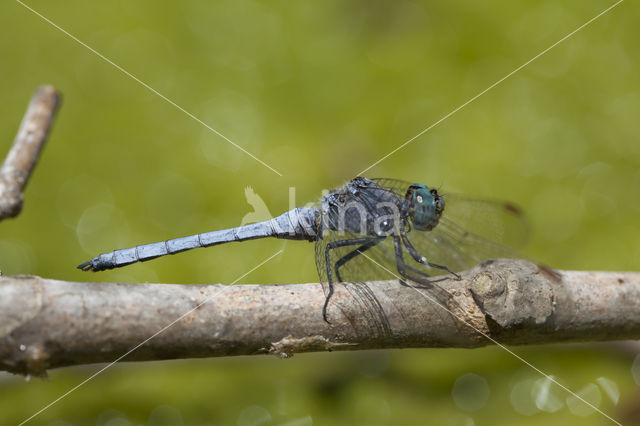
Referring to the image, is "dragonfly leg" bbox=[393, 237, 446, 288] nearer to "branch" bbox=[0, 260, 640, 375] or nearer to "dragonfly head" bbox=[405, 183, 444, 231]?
"branch" bbox=[0, 260, 640, 375]

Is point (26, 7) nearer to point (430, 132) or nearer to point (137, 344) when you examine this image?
point (430, 132)

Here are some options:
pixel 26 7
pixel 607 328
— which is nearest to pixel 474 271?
pixel 607 328

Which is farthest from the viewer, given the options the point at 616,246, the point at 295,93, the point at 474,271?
the point at 295,93

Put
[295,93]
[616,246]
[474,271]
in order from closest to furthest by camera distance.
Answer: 1. [474,271]
2. [616,246]
3. [295,93]

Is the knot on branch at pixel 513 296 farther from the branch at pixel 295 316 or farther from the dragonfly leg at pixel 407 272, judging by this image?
the dragonfly leg at pixel 407 272

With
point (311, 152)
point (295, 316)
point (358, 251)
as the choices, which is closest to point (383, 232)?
point (358, 251)

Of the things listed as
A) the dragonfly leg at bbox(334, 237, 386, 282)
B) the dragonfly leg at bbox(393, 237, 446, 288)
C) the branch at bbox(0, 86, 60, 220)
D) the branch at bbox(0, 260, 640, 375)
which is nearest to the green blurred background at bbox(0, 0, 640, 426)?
the dragonfly leg at bbox(334, 237, 386, 282)
